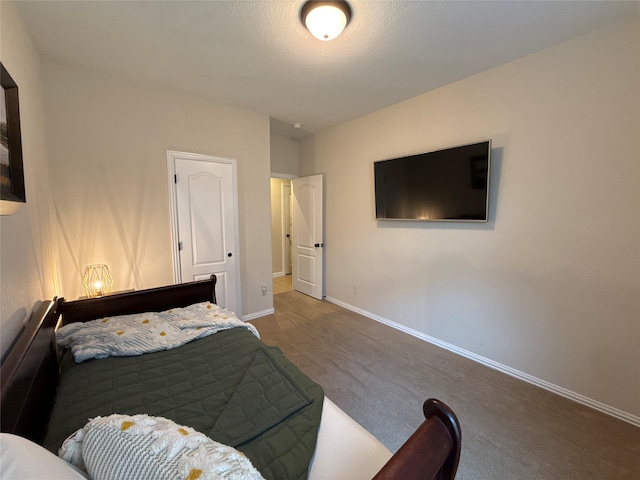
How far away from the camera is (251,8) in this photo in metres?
1.64

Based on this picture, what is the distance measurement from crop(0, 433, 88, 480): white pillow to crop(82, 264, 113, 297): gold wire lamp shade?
83.4 inches

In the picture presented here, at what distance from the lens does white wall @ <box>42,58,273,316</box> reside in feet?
7.55

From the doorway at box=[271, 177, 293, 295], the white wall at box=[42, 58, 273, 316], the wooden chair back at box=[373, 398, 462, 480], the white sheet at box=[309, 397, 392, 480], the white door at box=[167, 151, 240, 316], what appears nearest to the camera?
the wooden chair back at box=[373, 398, 462, 480]

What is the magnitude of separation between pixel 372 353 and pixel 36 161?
3.12 m

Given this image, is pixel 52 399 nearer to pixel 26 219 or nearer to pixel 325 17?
pixel 26 219

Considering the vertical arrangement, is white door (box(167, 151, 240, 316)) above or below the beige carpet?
above

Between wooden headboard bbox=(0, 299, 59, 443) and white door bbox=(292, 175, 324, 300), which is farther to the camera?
white door bbox=(292, 175, 324, 300)

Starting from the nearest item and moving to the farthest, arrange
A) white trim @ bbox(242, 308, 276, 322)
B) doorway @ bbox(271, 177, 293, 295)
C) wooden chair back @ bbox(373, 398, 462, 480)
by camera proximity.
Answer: wooden chair back @ bbox(373, 398, 462, 480) < white trim @ bbox(242, 308, 276, 322) < doorway @ bbox(271, 177, 293, 295)

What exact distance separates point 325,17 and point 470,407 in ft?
9.19

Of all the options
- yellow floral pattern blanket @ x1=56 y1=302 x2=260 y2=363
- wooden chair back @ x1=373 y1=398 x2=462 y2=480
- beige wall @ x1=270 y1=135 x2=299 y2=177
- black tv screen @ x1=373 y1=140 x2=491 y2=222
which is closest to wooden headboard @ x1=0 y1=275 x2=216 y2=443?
yellow floral pattern blanket @ x1=56 y1=302 x2=260 y2=363

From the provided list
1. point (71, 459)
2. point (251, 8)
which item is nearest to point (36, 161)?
point (251, 8)

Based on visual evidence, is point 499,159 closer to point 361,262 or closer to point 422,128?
point 422,128

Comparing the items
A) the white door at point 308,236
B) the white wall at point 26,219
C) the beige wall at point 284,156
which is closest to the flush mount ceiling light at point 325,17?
the white wall at point 26,219

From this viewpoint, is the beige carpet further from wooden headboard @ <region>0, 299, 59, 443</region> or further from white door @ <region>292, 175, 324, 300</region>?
wooden headboard @ <region>0, 299, 59, 443</region>
